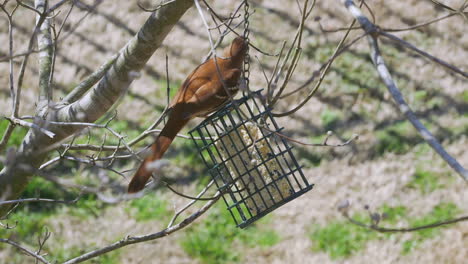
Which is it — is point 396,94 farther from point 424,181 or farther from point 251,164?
point 424,181

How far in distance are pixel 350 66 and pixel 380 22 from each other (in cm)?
66

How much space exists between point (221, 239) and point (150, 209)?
Answer: 759 mm

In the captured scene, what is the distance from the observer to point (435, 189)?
5.82 meters

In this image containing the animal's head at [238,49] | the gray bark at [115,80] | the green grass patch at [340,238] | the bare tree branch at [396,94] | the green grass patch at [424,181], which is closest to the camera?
the bare tree branch at [396,94]

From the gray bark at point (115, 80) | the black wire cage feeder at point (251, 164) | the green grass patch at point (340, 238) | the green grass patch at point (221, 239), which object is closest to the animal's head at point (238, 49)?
the black wire cage feeder at point (251, 164)

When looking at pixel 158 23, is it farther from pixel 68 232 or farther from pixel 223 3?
pixel 223 3

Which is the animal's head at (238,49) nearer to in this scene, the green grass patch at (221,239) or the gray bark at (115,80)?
the gray bark at (115,80)

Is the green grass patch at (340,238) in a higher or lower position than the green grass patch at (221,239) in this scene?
lower

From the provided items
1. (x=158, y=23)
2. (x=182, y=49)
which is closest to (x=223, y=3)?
(x=182, y=49)

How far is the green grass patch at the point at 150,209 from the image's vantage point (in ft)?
19.3

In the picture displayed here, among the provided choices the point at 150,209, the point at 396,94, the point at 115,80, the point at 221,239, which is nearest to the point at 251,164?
the point at 115,80

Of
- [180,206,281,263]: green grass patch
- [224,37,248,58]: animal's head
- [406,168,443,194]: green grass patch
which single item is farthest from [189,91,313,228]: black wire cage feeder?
[406,168,443,194]: green grass patch

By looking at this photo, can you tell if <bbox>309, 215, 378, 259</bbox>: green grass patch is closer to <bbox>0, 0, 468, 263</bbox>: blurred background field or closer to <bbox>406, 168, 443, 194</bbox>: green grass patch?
<bbox>0, 0, 468, 263</bbox>: blurred background field

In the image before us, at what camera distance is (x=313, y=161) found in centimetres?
626
